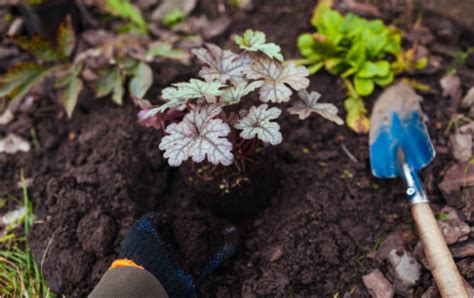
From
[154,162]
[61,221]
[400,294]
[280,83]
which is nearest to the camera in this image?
[280,83]

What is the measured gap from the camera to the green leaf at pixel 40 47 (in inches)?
92.7

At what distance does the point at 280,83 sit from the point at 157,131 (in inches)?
29.5

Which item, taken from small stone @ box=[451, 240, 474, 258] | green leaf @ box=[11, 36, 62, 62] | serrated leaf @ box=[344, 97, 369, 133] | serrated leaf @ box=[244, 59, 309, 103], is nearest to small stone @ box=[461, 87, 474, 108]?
serrated leaf @ box=[344, 97, 369, 133]

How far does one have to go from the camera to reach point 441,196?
207cm

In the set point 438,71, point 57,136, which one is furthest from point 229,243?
point 438,71

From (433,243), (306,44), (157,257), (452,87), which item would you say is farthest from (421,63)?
(157,257)

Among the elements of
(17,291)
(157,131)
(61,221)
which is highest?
(157,131)

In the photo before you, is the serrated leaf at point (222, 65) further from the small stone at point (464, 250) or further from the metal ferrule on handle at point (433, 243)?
the small stone at point (464, 250)

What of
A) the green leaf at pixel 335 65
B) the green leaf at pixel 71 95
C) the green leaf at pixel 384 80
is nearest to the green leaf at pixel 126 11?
the green leaf at pixel 71 95

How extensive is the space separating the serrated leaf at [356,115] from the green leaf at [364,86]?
37 mm

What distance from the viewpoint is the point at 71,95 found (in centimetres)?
235

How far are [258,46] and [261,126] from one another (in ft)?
0.96

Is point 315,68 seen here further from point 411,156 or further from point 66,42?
point 66,42

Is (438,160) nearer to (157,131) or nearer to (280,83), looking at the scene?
(280,83)
